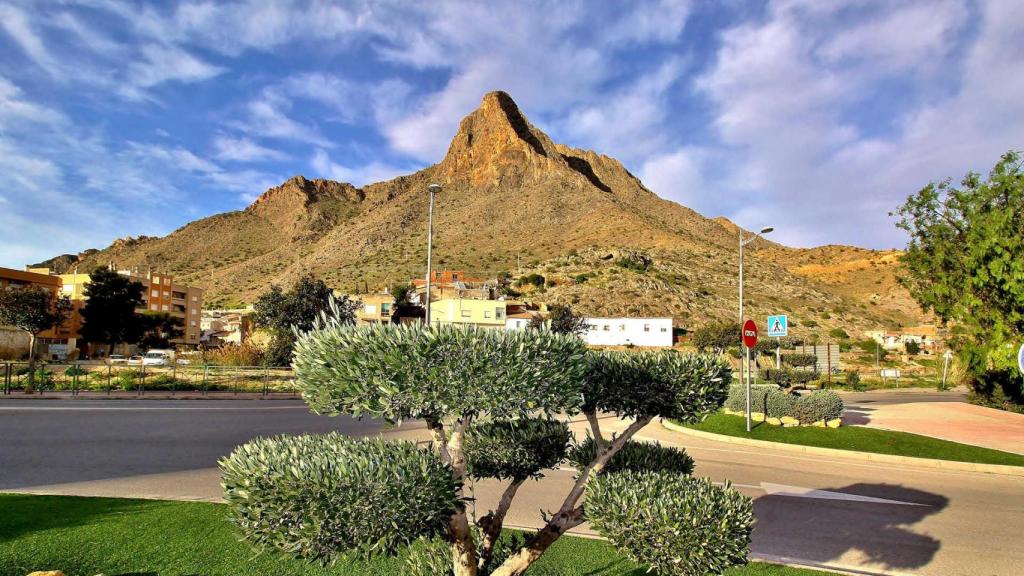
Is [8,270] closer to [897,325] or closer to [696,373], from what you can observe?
[696,373]

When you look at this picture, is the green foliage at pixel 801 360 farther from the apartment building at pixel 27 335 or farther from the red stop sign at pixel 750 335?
the apartment building at pixel 27 335

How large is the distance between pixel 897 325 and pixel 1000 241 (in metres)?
77.7

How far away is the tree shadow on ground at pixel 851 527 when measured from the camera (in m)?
6.44

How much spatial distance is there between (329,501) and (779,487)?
907cm

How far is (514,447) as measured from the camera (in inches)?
185

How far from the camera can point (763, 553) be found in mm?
6277

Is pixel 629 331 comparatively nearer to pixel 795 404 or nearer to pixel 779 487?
pixel 795 404

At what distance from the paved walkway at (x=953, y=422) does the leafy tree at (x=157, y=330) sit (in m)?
65.4

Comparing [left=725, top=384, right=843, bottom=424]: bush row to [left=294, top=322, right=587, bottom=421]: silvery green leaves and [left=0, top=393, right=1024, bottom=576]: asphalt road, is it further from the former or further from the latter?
[left=294, top=322, right=587, bottom=421]: silvery green leaves

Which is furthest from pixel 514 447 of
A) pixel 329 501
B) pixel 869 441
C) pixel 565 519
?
pixel 869 441

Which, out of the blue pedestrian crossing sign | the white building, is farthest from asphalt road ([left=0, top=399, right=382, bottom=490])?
the white building

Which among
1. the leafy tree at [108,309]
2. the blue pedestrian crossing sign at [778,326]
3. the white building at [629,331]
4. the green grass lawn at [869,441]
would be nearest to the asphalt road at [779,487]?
the green grass lawn at [869,441]

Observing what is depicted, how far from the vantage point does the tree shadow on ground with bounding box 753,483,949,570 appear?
21.1 feet

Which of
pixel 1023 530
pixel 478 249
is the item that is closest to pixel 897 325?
pixel 478 249
